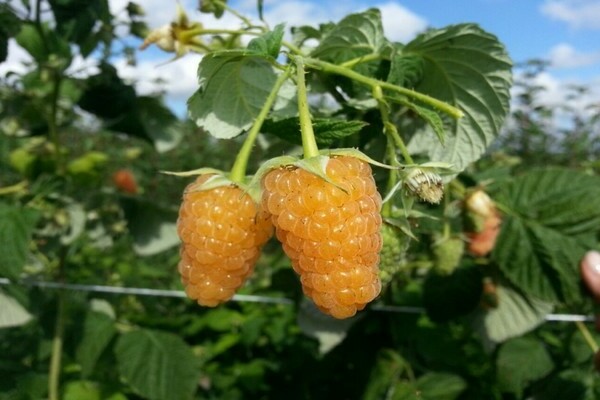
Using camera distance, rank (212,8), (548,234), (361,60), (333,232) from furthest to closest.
→ 1. (548,234)
2. (212,8)
3. (361,60)
4. (333,232)

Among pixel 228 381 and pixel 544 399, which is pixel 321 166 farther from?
pixel 228 381

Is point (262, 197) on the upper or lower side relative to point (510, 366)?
upper

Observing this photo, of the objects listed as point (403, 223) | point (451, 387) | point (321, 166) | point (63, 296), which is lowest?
point (63, 296)

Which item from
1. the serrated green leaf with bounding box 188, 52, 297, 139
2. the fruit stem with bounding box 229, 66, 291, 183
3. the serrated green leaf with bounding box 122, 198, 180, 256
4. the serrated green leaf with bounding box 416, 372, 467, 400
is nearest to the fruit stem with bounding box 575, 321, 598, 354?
the serrated green leaf with bounding box 416, 372, 467, 400

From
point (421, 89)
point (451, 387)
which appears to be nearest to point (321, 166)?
point (421, 89)

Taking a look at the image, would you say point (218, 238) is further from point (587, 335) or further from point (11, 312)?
point (587, 335)

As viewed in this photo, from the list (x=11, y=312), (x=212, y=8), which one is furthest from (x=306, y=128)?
(x=11, y=312)

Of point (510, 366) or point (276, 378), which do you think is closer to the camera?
point (510, 366)
